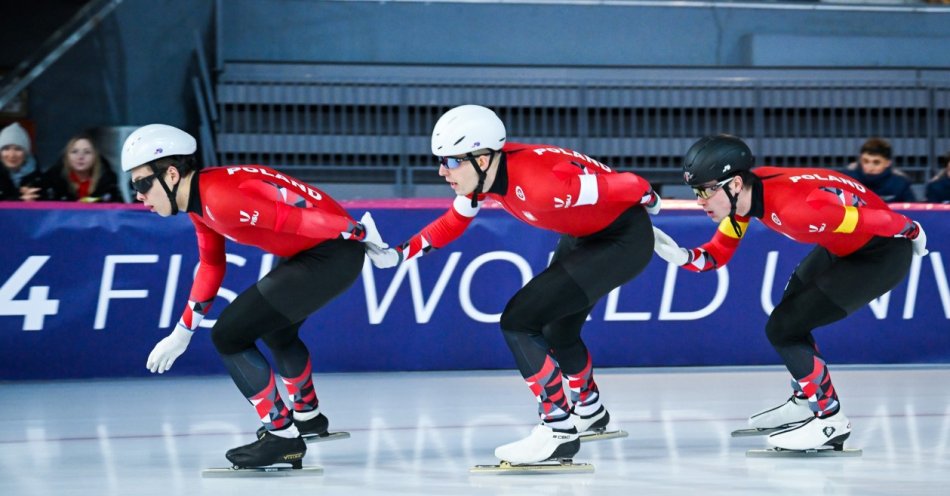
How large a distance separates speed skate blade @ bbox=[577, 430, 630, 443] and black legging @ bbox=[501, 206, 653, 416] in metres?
0.60

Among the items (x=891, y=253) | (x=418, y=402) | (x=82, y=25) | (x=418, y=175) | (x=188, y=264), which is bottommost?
(x=418, y=402)

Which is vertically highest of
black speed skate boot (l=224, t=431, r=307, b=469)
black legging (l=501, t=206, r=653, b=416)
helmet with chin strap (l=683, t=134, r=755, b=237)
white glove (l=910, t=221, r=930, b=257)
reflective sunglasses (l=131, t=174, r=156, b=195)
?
helmet with chin strap (l=683, t=134, r=755, b=237)

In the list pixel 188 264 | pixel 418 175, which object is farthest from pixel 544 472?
pixel 418 175

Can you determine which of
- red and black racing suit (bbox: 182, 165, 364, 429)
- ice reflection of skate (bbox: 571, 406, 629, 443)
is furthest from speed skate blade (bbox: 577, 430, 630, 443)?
red and black racing suit (bbox: 182, 165, 364, 429)

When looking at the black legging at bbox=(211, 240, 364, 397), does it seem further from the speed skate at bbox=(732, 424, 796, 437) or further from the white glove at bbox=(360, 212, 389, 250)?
→ the speed skate at bbox=(732, 424, 796, 437)

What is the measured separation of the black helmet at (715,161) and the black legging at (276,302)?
140 centimetres

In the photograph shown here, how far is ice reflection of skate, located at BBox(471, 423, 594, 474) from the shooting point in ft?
16.4

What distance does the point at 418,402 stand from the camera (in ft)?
23.0

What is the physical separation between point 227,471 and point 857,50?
1046 centimetres

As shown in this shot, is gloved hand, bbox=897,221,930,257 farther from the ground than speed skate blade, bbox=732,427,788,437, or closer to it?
farther from the ground

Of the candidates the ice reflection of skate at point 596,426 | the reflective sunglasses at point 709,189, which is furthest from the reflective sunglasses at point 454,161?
the ice reflection of skate at point 596,426

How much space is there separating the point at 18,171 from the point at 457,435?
3932 mm

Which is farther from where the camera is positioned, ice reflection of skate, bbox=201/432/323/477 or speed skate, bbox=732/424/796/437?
speed skate, bbox=732/424/796/437

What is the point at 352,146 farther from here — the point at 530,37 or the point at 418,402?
the point at 418,402
